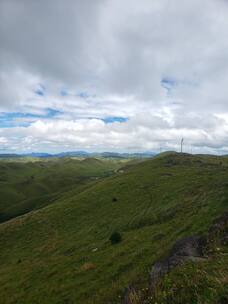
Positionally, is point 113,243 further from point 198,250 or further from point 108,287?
point 198,250

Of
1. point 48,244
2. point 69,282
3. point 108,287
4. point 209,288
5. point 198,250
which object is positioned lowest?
point 48,244

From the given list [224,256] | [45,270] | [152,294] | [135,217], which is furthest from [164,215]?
[152,294]

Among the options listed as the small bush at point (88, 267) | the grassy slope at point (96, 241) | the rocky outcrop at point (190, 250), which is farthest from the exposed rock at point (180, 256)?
the small bush at point (88, 267)

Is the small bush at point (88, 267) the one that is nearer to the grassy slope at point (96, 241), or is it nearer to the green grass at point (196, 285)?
the grassy slope at point (96, 241)

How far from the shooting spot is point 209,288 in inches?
395

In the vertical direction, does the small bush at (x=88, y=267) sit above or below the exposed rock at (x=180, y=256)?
below

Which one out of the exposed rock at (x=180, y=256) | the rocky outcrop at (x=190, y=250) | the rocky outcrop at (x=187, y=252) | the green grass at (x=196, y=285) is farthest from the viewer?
the rocky outcrop at (x=190, y=250)

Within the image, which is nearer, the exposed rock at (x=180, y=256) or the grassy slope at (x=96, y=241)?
the exposed rock at (x=180, y=256)

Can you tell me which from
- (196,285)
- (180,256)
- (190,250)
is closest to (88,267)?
(190,250)

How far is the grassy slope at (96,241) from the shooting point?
23250mm

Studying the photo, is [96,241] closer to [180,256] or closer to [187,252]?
[187,252]

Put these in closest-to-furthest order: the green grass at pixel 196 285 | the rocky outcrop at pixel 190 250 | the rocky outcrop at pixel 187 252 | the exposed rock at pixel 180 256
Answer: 1. the green grass at pixel 196 285
2. the rocky outcrop at pixel 187 252
3. the exposed rock at pixel 180 256
4. the rocky outcrop at pixel 190 250

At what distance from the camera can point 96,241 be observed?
41531 mm

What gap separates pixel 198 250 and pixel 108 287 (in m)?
7.78
